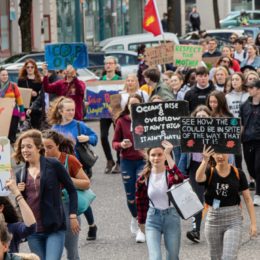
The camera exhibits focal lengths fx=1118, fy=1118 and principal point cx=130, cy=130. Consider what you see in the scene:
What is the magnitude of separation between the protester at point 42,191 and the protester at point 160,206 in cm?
81

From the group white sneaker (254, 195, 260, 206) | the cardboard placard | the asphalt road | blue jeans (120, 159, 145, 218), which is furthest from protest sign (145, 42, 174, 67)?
blue jeans (120, 159, 145, 218)

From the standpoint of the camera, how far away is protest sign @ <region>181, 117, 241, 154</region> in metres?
A: 9.05

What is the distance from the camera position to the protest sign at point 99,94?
Result: 55.6ft

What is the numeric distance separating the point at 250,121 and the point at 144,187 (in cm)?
442

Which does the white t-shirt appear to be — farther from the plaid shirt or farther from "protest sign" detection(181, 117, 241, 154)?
"protest sign" detection(181, 117, 241, 154)

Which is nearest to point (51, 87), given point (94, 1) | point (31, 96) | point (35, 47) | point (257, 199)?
point (31, 96)

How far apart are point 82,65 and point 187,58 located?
267cm

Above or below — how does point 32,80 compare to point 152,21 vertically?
below

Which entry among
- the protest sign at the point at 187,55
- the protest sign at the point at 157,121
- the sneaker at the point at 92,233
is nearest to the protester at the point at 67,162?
the protest sign at the point at 157,121

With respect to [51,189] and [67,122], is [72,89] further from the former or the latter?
[51,189]

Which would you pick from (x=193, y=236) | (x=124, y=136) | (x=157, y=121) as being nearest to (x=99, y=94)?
(x=124, y=136)

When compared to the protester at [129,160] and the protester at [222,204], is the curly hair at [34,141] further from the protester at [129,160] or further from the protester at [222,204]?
the protester at [129,160]

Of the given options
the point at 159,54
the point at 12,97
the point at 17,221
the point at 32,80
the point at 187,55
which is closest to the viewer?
the point at 17,221

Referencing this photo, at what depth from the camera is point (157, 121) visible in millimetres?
9703
